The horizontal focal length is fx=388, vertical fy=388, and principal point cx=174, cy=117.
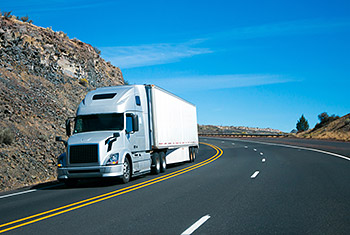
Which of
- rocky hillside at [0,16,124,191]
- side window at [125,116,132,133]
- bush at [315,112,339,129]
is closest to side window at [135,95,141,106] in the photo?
side window at [125,116,132,133]

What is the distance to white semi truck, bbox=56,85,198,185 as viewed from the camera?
1326 centimetres

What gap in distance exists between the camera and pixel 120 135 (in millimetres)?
14164

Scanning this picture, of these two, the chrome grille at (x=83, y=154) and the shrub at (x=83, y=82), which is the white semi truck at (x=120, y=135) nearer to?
the chrome grille at (x=83, y=154)

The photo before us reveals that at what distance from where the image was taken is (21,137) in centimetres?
2158

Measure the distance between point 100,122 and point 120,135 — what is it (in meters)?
1.22

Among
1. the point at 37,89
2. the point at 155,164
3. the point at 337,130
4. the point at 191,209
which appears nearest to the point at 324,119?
the point at 337,130

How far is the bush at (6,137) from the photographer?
64.2ft

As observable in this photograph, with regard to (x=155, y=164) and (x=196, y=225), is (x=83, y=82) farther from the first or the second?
(x=196, y=225)

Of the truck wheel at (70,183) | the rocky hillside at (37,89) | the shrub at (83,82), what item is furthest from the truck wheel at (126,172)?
the shrub at (83,82)

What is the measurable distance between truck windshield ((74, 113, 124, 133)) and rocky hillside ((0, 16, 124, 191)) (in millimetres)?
4395

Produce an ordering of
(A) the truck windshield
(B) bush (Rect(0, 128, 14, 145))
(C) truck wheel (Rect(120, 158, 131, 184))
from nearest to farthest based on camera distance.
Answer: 1. (C) truck wheel (Rect(120, 158, 131, 184))
2. (A) the truck windshield
3. (B) bush (Rect(0, 128, 14, 145))

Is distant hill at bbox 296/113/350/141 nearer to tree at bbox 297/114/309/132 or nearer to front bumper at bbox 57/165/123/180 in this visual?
front bumper at bbox 57/165/123/180

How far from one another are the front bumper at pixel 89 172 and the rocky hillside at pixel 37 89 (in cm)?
442

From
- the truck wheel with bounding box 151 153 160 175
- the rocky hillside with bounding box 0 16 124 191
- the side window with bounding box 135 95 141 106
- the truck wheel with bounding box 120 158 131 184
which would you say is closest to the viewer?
the truck wheel with bounding box 120 158 131 184
